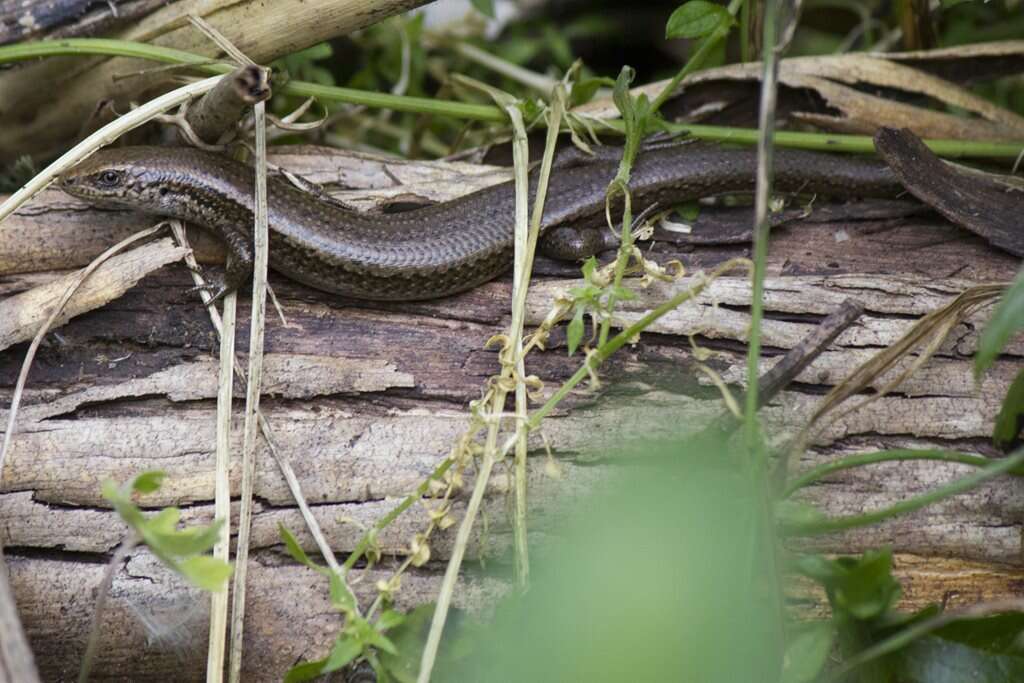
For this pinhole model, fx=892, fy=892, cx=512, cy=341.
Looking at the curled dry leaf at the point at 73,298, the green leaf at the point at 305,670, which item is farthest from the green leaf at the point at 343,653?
the curled dry leaf at the point at 73,298

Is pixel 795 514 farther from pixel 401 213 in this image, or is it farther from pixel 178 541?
pixel 401 213

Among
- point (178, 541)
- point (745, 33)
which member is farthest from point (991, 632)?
point (745, 33)

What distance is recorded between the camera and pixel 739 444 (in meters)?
2.47

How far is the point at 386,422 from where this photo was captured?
102 inches

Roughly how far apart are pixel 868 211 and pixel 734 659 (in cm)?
205

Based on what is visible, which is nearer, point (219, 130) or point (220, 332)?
point (220, 332)

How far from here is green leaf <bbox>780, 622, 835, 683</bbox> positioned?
1.79 metres

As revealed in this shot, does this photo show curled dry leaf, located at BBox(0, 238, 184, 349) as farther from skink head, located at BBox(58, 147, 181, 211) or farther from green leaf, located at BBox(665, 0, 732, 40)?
green leaf, located at BBox(665, 0, 732, 40)

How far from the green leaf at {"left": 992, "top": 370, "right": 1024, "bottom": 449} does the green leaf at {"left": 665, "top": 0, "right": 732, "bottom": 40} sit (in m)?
1.25

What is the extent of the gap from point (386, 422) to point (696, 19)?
1.47 metres

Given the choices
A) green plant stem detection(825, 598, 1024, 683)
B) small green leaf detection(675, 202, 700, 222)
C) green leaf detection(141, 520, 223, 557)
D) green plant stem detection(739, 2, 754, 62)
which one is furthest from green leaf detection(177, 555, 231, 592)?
green plant stem detection(739, 2, 754, 62)

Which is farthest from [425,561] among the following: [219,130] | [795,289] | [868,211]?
[868,211]

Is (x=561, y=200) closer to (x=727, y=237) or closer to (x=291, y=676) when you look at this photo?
(x=727, y=237)

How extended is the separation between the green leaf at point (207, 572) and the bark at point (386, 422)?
841mm
